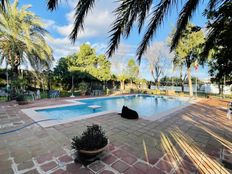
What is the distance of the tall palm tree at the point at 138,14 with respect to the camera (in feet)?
5.51

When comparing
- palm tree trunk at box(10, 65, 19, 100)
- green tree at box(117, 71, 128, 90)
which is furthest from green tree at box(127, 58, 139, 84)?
palm tree trunk at box(10, 65, 19, 100)

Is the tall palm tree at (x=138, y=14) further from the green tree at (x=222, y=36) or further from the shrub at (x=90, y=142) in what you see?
the shrub at (x=90, y=142)

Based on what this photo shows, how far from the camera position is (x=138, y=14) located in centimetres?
192

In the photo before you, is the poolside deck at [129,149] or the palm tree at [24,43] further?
the palm tree at [24,43]

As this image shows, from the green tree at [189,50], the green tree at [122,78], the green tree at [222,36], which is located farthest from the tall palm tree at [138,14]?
the green tree at [122,78]

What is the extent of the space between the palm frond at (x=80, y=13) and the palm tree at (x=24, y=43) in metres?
9.29

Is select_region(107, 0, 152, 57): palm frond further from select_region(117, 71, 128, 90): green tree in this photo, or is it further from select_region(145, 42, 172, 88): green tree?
select_region(145, 42, 172, 88): green tree

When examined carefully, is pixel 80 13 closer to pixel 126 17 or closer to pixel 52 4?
pixel 52 4

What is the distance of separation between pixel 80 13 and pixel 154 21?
1.08m

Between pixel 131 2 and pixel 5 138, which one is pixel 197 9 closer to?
pixel 131 2

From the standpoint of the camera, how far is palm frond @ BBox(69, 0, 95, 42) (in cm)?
159

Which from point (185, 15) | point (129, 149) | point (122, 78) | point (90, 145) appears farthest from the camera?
point (122, 78)

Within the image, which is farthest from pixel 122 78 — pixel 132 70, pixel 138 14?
pixel 138 14

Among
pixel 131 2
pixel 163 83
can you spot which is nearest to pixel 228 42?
pixel 131 2
